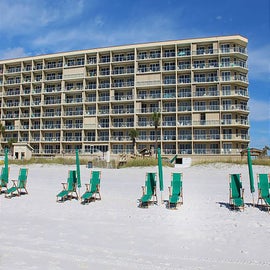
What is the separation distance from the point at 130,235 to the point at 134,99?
130 feet

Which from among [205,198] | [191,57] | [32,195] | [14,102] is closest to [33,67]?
[14,102]

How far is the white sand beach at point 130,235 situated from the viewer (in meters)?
5.03

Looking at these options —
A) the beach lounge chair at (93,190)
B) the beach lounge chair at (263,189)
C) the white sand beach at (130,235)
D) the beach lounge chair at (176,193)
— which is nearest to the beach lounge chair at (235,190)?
the white sand beach at (130,235)

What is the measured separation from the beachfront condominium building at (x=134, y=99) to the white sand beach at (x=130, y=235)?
32786mm

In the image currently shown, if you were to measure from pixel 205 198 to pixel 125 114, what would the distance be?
114ft

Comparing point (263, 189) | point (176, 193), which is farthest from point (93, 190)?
point (263, 189)

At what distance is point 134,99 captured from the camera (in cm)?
4550

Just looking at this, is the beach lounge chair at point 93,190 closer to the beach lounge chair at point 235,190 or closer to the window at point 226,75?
the beach lounge chair at point 235,190

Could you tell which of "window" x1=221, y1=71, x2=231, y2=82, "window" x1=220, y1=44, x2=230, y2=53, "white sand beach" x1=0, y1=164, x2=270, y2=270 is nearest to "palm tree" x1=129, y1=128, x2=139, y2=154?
"window" x1=221, y1=71, x2=231, y2=82

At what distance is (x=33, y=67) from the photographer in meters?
52.3

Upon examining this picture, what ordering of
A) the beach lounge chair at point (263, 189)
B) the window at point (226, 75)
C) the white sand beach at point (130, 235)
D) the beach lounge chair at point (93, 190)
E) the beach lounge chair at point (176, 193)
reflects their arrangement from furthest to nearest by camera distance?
the window at point (226, 75), the beach lounge chair at point (93, 190), the beach lounge chair at point (176, 193), the beach lounge chair at point (263, 189), the white sand beach at point (130, 235)

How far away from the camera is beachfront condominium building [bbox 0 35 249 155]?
4262 centimetres

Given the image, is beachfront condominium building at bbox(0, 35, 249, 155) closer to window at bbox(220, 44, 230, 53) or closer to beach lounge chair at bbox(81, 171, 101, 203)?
window at bbox(220, 44, 230, 53)

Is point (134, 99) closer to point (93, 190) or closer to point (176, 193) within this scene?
point (93, 190)
